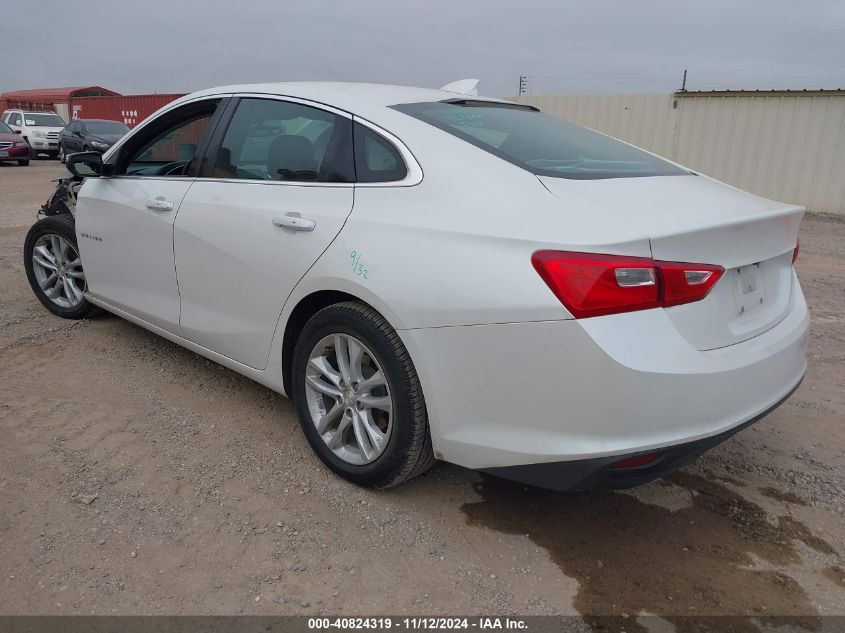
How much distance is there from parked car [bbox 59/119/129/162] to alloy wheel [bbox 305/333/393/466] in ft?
62.3

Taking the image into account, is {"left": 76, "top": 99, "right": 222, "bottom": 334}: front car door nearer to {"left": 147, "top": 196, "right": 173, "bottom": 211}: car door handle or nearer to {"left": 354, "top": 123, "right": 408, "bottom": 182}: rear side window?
{"left": 147, "top": 196, "right": 173, "bottom": 211}: car door handle

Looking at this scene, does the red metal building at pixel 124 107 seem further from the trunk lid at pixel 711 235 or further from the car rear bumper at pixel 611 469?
the car rear bumper at pixel 611 469

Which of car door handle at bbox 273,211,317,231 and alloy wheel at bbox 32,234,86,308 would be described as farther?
alloy wheel at bbox 32,234,86,308

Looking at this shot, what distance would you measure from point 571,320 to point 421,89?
74.4 inches

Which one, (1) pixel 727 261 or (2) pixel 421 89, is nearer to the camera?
(1) pixel 727 261

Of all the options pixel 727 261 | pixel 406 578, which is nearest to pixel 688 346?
pixel 727 261

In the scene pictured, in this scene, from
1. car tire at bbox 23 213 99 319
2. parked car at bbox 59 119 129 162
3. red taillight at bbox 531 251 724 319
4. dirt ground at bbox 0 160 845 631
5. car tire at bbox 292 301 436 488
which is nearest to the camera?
red taillight at bbox 531 251 724 319

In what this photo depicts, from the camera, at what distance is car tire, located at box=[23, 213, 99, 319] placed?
456 cm

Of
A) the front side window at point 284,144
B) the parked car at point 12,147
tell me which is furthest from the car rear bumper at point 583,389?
the parked car at point 12,147

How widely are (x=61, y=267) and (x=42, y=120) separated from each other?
23097mm

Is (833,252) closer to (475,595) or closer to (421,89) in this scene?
(421,89)

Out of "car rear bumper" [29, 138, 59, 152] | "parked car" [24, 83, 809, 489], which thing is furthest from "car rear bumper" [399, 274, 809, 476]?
"car rear bumper" [29, 138, 59, 152]

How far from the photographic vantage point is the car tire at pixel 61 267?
15.0 ft

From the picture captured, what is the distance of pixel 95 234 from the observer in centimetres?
405
